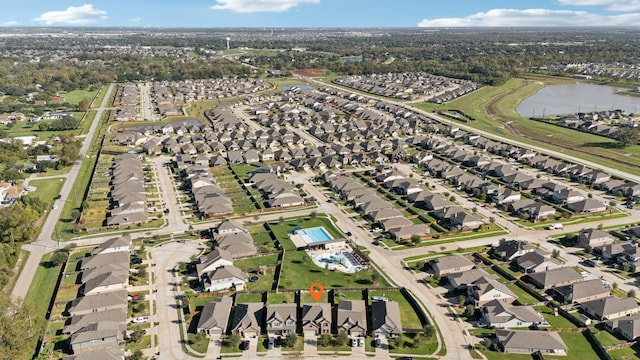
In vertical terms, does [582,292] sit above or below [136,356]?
above

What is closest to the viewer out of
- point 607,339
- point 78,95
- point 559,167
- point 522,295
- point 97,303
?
point 607,339

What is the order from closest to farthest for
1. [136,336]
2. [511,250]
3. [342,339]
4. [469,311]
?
[342,339] → [136,336] → [469,311] → [511,250]

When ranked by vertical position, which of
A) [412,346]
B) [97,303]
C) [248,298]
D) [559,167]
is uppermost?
[559,167]

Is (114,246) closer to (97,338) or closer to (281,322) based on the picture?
(97,338)

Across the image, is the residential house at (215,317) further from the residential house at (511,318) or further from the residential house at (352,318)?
the residential house at (511,318)

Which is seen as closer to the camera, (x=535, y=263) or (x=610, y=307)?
(x=610, y=307)

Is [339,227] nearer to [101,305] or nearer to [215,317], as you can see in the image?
[215,317]

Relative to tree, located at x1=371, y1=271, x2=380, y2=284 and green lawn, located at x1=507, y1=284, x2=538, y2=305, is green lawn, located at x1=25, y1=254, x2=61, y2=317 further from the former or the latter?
green lawn, located at x1=507, y1=284, x2=538, y2=305

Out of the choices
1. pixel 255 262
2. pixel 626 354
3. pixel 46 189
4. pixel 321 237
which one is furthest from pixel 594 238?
pixel 46 189
